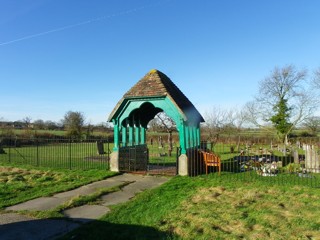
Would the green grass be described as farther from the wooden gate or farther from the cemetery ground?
the cemetery ground

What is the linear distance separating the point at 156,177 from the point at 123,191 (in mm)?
2599

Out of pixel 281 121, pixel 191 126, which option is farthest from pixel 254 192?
pixel 281 121

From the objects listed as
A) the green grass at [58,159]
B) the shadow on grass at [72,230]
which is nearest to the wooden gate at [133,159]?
the green grass at [58,159]

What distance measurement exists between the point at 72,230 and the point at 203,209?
3115 mm

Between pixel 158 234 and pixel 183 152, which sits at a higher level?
pixel 183 152

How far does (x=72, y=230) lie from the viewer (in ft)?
20.1

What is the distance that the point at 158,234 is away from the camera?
5781 millimetres

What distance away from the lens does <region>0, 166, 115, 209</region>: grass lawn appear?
929 centimetres

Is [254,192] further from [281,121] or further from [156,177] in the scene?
[281,121]

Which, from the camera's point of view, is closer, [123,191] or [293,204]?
[293,204]

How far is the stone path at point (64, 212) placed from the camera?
6004mm

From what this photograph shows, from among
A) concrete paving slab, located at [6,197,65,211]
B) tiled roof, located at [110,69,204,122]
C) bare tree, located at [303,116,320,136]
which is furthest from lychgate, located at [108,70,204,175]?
bare tree, located at [303,116,320,136]

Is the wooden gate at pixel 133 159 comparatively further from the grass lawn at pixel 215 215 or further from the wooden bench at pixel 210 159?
the grass lawn at pixel 215 215

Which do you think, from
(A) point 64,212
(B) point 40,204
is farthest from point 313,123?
(A) point 64,212
